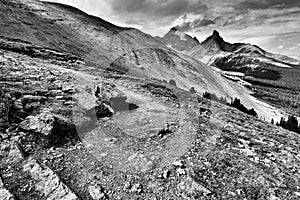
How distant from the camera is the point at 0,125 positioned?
1077 cm

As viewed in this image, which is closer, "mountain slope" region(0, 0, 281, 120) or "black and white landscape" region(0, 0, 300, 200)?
"black and white landscape" region(0, 0, 300, 200)

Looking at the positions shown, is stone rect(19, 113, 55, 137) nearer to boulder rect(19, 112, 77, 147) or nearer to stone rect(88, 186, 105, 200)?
boulder rect(19, 112, 77, 147)

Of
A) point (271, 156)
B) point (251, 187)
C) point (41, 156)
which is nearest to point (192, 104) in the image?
point (271, 156)

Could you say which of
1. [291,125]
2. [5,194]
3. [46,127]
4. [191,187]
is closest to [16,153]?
[46,127]

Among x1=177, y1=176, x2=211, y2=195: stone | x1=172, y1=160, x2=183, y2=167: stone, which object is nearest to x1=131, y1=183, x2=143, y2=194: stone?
x1=177, y1=176, x2=211, y2=195: stone

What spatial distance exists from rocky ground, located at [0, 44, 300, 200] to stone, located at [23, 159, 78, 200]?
39mm

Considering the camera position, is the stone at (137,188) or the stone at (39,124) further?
the stone at (39,124)

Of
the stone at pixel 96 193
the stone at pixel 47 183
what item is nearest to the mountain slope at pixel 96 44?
the stone at pixel 47 183

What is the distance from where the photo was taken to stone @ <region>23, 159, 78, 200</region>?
332 inches

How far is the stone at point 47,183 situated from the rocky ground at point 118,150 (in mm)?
39

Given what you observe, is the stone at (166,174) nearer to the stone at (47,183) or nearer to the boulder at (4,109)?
the stone at (47,183)

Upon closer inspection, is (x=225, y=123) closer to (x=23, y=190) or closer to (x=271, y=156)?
(x=271, y=156)

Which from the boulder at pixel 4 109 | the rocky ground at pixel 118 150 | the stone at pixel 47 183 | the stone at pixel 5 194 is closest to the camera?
the stone at pixel 5 194

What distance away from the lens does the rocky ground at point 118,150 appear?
9328 mm
